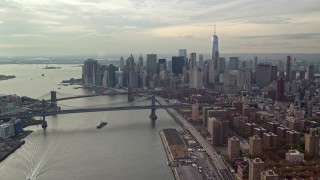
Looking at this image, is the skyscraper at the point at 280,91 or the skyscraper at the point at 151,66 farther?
the skyscraper at the point at 151,66

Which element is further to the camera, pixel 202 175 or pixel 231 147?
pixel 231 147

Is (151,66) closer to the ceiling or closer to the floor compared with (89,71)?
closer to the ceiling

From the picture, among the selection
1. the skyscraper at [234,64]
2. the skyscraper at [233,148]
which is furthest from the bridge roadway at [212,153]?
the skyscraper at [234,64]

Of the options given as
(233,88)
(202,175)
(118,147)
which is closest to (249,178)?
(202,175)

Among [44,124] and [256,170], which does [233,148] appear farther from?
[44,124]

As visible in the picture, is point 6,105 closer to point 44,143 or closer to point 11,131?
point 11,131

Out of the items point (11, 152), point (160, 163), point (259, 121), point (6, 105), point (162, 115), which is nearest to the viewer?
point (160, 163)

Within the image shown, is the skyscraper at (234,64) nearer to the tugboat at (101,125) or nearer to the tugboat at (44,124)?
the tugboat at (101,125)

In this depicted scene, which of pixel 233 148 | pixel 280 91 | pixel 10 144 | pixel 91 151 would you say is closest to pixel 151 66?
pixel 280 91
